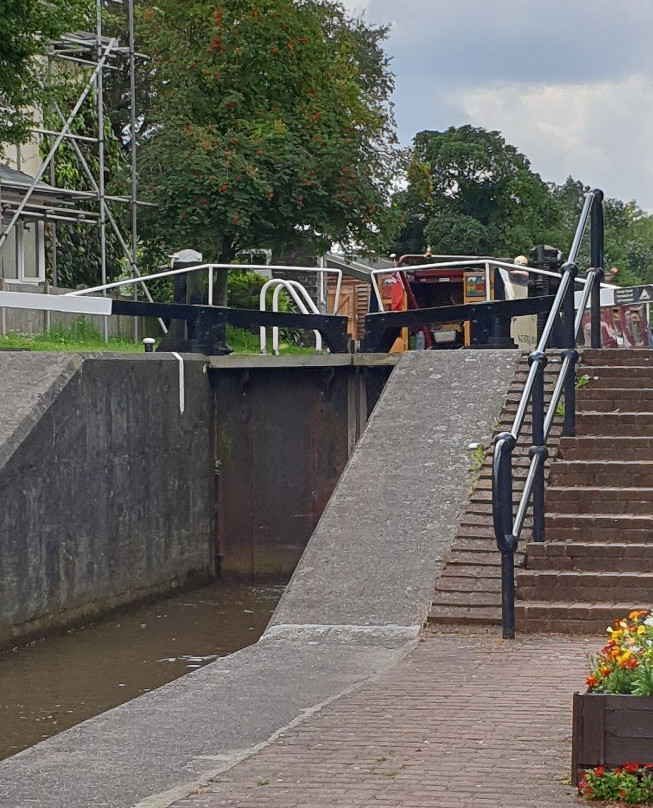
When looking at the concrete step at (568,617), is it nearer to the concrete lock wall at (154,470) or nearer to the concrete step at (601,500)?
the concrete step at (601,500)

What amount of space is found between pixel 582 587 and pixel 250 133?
54.1 feet

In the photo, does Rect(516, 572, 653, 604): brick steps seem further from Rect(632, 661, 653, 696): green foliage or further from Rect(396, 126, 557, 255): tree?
Rect(396, 126, 557, 255): tree

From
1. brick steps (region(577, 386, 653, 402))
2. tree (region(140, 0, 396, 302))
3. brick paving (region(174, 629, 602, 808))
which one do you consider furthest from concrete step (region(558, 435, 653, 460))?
tree (region(140, 0, 396, 302))

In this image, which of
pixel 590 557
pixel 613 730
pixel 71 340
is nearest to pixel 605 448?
pixel 590 557

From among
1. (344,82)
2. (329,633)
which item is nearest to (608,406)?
(329,633)

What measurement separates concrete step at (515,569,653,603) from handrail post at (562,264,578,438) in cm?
197

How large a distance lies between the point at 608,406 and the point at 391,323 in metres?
4.47

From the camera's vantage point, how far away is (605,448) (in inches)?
442

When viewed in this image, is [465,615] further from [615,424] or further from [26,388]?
[26,388]

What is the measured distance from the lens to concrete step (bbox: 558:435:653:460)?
11.2m

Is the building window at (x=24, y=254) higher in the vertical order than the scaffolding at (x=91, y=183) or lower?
lower

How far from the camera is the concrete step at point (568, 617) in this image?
29.9 feet

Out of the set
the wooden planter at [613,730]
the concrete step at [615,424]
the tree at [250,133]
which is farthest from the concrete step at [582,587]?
the tree at [250,133]

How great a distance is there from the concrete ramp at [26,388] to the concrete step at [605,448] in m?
4.38
